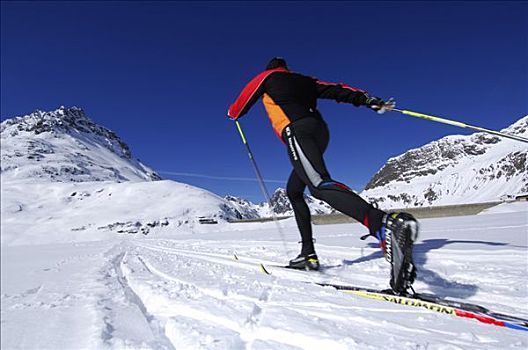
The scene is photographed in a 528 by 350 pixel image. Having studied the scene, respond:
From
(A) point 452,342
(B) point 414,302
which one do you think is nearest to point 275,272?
(B) point 414,302

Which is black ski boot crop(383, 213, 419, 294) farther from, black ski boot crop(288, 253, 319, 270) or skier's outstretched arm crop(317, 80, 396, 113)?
black ski boot crop(288, 253, 319, 270)

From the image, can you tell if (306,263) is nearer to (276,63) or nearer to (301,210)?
(301,210)

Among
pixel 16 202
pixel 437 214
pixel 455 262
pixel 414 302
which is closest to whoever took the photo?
pixel 16 202

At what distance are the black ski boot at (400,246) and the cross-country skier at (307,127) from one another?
2 centimetres

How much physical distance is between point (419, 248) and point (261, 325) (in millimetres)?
3653

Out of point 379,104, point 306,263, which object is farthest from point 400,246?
point 306,263

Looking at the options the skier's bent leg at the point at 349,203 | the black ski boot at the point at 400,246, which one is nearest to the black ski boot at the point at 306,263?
the skier's bent leg at the point at 349,203

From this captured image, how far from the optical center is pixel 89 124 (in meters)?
176

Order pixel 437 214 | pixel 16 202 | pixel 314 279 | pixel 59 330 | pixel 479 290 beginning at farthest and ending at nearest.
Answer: pixel 437 214
pixel 314 279
pixel 479 290
pixel 59 330
pixel 16 202

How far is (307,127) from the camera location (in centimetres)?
320

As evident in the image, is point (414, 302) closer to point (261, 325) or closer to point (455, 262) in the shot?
point (261, 325)

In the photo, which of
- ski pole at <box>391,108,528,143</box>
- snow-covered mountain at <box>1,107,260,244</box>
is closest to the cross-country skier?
ski pole at <box>391,108,528,143</box>

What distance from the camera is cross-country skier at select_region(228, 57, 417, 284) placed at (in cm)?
266

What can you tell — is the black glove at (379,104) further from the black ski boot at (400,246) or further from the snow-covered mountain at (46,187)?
the snow-covered mountain at (46,187)
